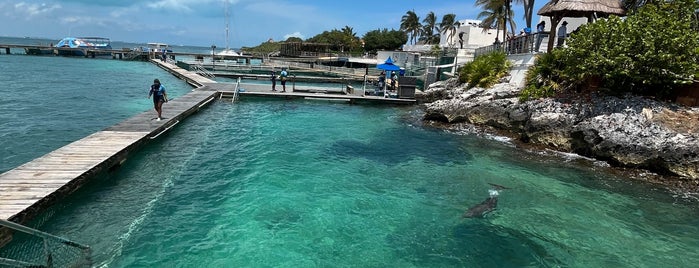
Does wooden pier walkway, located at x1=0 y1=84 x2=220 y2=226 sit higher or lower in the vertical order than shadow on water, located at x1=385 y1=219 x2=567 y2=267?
higher

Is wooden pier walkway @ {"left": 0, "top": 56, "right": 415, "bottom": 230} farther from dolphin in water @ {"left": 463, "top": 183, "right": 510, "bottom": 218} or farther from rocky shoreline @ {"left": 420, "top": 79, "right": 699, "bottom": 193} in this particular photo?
rocky shoreline @ {"left": 420, "top": 79, "right": 699, "bottom": 193}

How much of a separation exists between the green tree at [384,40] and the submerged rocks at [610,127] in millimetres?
80421

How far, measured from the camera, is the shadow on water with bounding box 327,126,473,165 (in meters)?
15.4

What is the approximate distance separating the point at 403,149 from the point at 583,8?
1144 cm

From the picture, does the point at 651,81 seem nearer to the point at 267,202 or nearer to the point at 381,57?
the point at 267,202

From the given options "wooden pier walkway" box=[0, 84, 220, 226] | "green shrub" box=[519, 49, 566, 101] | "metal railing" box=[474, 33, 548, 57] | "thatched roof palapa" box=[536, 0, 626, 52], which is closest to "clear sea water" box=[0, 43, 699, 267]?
"wooden pier walkway" box=[0, 84, 220, 226]

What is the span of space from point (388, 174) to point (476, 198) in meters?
3.16

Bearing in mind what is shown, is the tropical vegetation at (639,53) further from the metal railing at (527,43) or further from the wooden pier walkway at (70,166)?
the wooden pier walkway at (70,166)

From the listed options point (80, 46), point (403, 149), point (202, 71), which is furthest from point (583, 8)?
point (80, 46)

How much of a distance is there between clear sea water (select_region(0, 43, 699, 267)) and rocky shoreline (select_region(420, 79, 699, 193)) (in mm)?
994

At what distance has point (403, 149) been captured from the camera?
16812 mm

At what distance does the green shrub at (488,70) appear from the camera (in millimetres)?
22938

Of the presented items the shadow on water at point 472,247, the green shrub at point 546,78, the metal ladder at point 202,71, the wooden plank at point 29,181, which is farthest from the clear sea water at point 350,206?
the metal ladder at point 202,71

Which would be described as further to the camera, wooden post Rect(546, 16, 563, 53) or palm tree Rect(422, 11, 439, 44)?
palm tree Rect(422, 11, 439, 44)
